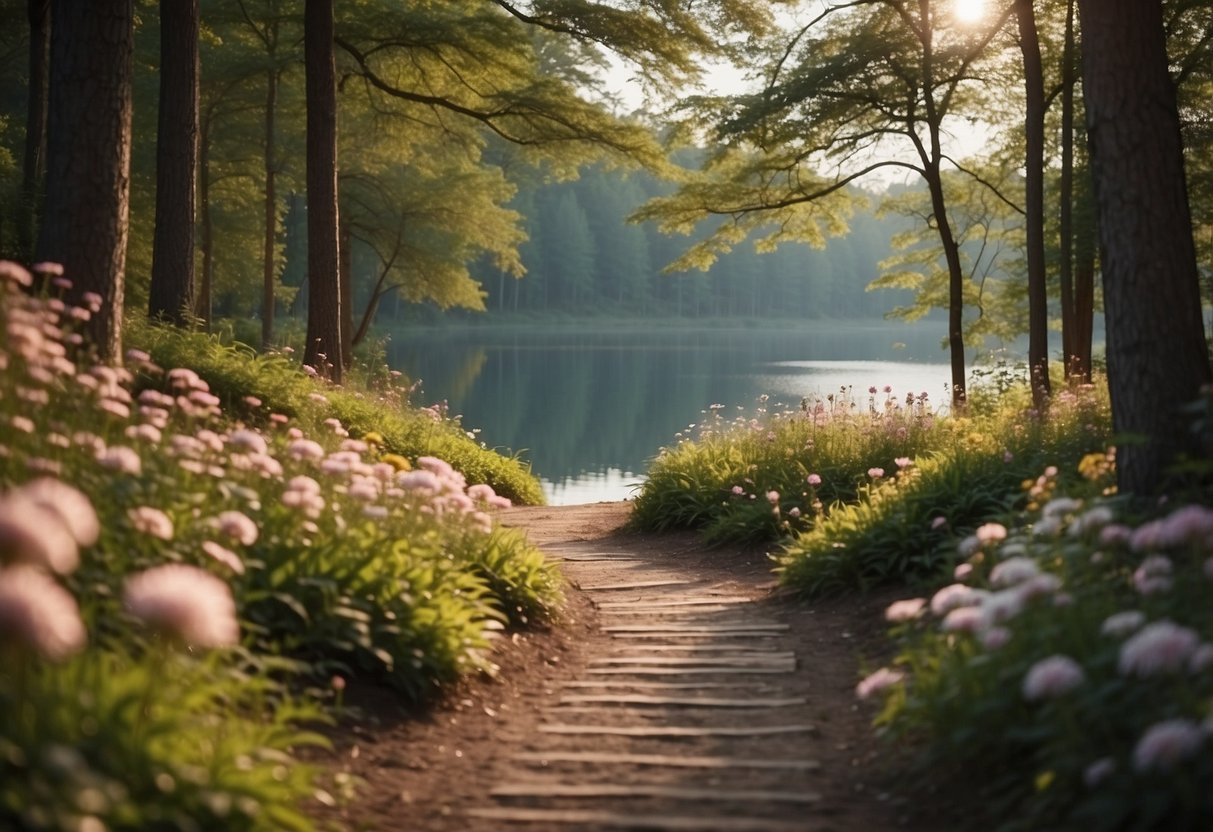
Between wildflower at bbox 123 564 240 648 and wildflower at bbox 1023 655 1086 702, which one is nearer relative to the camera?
wildflower at bbox 123 564 240 648

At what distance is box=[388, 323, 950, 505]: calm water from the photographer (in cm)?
2331

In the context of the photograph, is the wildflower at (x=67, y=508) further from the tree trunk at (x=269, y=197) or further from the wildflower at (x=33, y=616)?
the tree trunk at (x=269, y=197)

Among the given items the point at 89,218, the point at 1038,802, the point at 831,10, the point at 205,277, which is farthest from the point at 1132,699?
the point at 205,277

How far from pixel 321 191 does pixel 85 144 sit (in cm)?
504

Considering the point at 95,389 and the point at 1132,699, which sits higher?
the point at 95,389

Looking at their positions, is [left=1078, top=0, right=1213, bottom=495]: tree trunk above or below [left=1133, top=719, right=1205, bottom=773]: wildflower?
above

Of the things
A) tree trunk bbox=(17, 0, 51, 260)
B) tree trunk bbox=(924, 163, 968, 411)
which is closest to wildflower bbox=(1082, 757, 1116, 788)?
tree trunk bbox=(17, 0, 51, 260)

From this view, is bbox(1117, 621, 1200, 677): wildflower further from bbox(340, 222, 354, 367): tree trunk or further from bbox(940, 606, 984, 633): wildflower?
bbox(340, 222, 354, 367): tree trunk

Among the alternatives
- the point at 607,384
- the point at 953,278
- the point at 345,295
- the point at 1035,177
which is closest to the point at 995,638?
the point at 1035,177

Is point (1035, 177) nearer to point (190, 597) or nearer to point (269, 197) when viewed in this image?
point (190, 597)

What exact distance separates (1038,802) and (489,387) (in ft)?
103

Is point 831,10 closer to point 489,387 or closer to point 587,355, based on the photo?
point 489,387

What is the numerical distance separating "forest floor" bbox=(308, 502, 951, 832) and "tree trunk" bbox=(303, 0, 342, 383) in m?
6.36

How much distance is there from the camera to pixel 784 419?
39.4 ft
